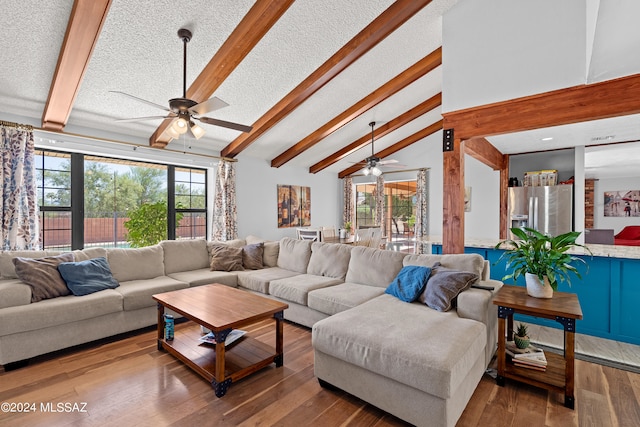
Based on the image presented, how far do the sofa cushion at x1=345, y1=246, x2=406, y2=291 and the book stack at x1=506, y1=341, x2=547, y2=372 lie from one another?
1212mm

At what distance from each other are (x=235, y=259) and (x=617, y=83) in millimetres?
4536

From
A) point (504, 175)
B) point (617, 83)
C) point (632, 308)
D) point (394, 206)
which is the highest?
point (617, 83)

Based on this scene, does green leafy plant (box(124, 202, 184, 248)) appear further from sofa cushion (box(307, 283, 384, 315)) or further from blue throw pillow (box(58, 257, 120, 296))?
sofa cushion (box(307, 283, 384, 315))

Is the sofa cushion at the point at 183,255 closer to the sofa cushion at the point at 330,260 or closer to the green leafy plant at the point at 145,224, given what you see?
the green leafy plant at the point at 145,224

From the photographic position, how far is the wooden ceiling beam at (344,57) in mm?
3148

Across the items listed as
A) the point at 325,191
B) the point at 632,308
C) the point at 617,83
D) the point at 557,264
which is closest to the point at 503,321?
the point at 557,264

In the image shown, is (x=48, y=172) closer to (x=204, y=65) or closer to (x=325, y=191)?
(x=204, y=65)

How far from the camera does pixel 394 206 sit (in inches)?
326

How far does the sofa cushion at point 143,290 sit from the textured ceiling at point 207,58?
229 cm

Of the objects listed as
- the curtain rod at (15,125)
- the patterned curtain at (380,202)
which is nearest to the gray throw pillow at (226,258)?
the curtain rod at (15,125)

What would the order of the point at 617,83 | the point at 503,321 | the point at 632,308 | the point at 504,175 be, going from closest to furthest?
the point at 503,321 → the point at 617,83 → the point at 632,308 → the point at 504,175

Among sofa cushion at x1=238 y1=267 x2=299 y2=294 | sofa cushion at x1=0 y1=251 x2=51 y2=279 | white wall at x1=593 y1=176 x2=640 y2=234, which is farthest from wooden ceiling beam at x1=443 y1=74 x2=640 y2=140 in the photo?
white wall at x1=593 y1=176 x2=640 y2=234

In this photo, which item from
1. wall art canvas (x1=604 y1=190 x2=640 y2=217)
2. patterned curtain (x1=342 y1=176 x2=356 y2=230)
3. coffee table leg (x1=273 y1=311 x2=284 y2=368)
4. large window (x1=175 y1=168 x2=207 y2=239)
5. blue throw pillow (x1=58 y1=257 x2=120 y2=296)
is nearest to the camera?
coffee table leg (x1=273 y1=311 x2=284 y2=368)

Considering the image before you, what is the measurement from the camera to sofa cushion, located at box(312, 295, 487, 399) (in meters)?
1.69
